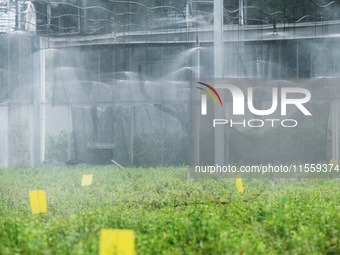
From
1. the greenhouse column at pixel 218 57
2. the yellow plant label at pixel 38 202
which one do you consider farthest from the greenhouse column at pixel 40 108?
the yellow plant label at pixel 38 202

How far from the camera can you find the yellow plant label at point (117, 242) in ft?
18.6

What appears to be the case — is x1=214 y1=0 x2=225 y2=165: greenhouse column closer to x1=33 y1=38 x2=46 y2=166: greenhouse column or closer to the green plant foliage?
x1=33 y1=38 x2=46 y2=166: greenhouse column

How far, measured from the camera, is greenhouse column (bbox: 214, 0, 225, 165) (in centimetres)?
1953

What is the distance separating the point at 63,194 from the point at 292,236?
20.0ft

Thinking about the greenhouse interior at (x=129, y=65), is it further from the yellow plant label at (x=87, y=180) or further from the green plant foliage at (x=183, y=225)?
the green plant foliage at (x=183, y=225)

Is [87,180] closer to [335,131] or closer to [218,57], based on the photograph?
[218,57]

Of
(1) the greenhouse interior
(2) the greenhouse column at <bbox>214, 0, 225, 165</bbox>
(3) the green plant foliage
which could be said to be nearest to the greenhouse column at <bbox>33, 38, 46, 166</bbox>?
(1) the greenhouse interior

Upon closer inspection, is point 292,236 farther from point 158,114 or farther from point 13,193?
point 158,114

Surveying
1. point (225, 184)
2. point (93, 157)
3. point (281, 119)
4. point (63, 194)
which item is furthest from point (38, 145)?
point (63, 194)

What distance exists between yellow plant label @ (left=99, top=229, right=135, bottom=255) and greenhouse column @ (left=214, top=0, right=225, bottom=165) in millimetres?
13803

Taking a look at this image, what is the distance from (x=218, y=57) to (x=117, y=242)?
1413cm

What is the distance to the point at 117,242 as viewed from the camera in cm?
569

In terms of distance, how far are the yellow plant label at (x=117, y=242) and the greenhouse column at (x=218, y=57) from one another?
13803mm

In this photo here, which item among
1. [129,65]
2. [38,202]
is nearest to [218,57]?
[129,65]
